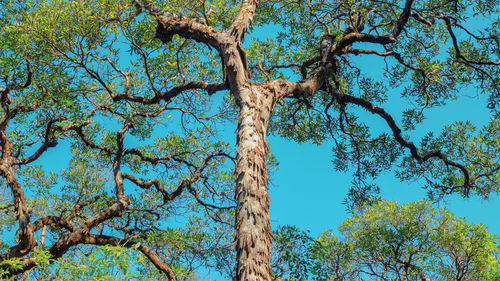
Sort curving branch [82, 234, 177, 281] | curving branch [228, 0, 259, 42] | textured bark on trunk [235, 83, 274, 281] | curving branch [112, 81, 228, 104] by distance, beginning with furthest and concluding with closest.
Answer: curving branch [82, 234, 177, 281] → curving branch [112, 81, 228, 104] → curving branch [228, 0, 259, 42] → textured bark on trunk [235, 83, 274, 281]

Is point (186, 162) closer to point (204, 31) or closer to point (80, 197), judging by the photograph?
point (80, 197)

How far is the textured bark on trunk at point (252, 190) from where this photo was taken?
19.5ft

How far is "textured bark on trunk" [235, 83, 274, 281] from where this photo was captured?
5.94 m

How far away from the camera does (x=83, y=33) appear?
11.3m

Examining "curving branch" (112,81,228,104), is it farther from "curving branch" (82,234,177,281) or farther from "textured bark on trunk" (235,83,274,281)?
"curving branch" (82,234,177,281)

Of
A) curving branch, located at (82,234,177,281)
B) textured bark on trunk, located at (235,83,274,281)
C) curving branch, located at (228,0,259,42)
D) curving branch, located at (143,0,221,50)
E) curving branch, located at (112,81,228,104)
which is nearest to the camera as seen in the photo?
textured bark on trunk, located at (235,83,274,281)

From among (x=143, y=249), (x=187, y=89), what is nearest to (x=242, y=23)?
(x=187, y=89)

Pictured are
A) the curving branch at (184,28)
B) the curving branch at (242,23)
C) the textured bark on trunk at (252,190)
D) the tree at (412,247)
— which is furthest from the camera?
the tree at (412,247)

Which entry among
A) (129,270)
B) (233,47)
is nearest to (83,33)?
(233,47)

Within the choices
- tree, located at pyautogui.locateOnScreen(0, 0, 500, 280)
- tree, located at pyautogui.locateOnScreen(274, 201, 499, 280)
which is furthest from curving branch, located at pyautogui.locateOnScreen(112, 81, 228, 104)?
tree, located at pyautogui.locateOnScreen(274, 201, 499, 280)

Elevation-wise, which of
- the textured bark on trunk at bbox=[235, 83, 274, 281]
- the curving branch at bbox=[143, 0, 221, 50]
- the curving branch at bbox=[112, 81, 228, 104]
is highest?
the curving branch at bbox=[143, 0, 221, 50]

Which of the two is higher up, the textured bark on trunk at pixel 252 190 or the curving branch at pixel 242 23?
the curving branch at pixel 242 23

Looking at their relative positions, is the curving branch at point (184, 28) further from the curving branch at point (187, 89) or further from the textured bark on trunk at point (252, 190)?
the textured bark on trunk at point (252, 190)

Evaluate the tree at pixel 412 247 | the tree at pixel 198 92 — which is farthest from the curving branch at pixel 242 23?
the tree at pixel 412 247
